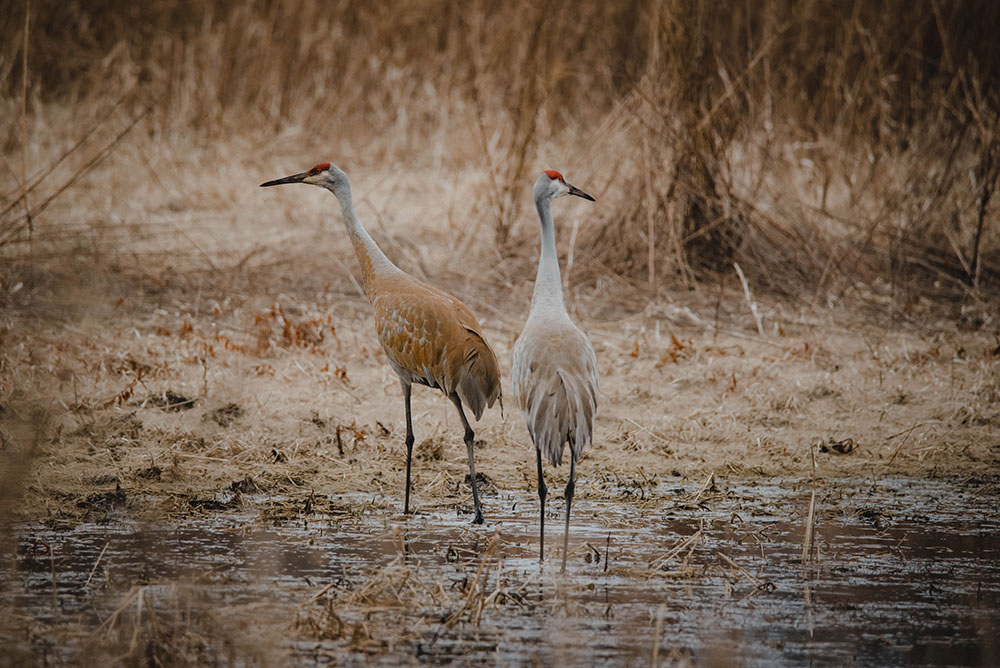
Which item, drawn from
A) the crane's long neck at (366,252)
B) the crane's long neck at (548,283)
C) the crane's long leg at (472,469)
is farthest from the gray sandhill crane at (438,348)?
the crane's long neck at (548,283)

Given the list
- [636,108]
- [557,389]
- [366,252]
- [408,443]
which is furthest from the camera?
[636,108]

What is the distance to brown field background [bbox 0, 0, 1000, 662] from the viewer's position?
6477mm

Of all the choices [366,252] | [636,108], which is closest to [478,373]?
[366,252]

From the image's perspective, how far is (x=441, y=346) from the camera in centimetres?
580

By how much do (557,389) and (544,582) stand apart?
0.82 m

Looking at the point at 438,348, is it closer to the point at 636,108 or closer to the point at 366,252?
the point at 366,252

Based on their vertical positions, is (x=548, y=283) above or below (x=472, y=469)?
above

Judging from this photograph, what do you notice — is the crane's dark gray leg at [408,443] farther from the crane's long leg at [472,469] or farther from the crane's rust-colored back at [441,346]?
the crane's long leg at [472,469]

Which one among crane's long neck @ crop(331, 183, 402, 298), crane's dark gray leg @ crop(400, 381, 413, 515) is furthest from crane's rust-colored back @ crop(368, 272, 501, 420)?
crane's long neck @ crop(331, 183, 402, 298)

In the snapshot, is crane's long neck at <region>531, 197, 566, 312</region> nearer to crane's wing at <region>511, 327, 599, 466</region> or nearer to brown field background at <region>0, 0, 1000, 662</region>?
crane's wing at <region>511, 327, 599, 466</region>

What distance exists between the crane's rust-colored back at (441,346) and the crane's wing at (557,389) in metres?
0.44

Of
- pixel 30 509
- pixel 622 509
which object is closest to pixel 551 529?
pixel 622 509

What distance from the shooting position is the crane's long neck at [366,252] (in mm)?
6348

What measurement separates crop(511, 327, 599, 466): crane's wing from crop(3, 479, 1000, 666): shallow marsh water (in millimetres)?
445
